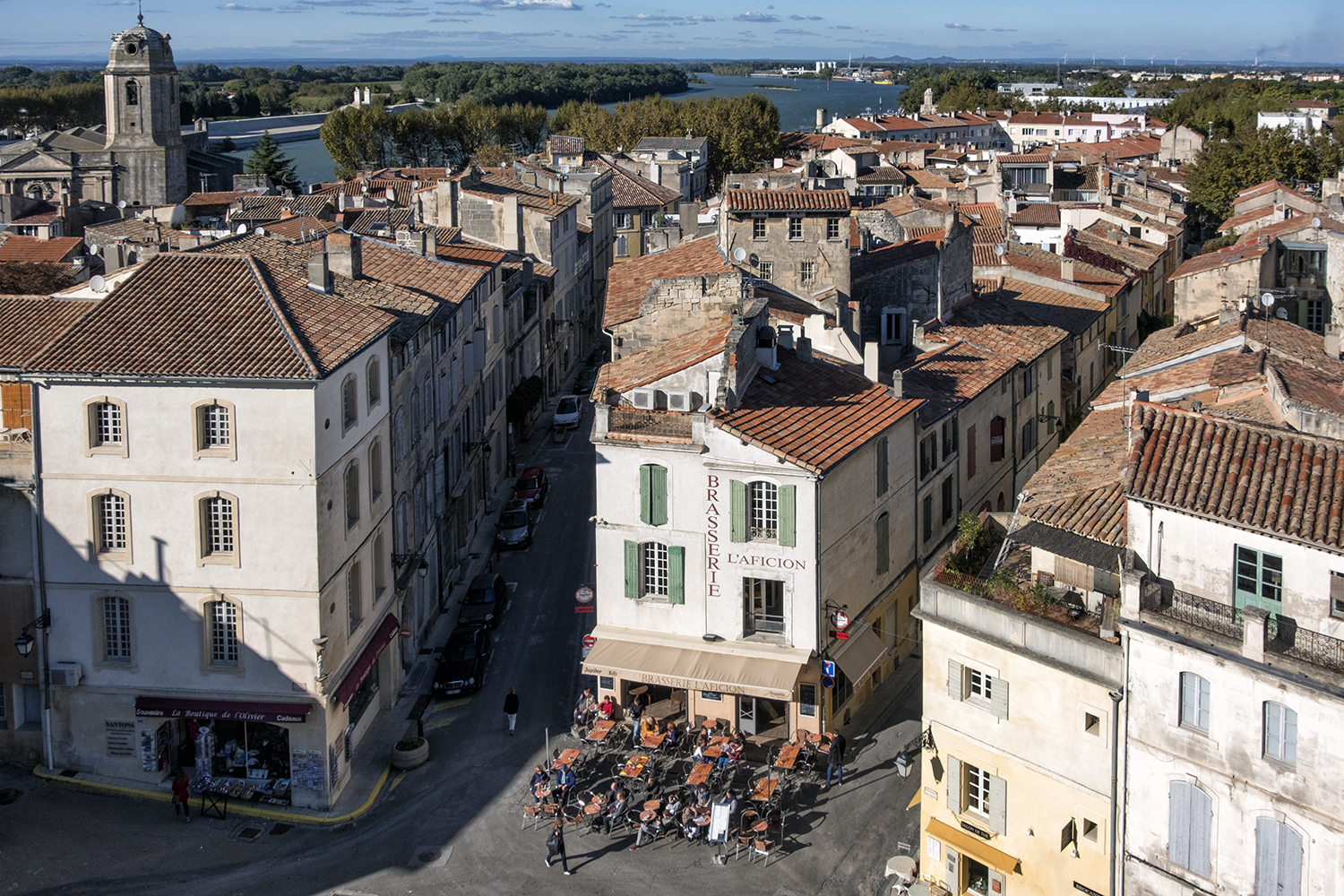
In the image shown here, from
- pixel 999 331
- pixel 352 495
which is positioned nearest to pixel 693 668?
pixel 352 495

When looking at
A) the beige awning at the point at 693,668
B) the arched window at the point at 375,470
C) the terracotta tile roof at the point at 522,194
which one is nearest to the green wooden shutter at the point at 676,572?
the beige awning at the point at 693,668

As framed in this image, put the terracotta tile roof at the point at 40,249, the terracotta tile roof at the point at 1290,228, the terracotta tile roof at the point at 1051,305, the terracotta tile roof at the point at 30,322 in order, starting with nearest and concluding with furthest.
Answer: the terracotta tile roof at the point at 30,322 < the terracotta tile roof at the point at 1051,305 < the terracotta tile roof at the point at 40,249 < the terracotta tile roof at the point at 1290,228

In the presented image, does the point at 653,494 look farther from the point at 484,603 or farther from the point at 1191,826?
the point at 1191,826

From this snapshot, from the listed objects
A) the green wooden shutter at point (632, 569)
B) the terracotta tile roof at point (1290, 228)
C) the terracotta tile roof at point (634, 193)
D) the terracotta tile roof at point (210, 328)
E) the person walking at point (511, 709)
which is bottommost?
the person walking at point (511, 709)

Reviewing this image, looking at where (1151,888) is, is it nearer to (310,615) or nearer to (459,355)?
(310,615)

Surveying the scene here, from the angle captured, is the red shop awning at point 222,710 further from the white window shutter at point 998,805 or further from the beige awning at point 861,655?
the white window shutter at point 998,805

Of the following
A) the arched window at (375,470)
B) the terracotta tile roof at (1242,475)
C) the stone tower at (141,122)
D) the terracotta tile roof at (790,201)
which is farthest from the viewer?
the stone tower at (141,122)

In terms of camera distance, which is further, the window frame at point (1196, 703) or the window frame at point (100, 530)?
the window frame at point (100, 530)

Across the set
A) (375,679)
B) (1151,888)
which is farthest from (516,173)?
(1151,888)
